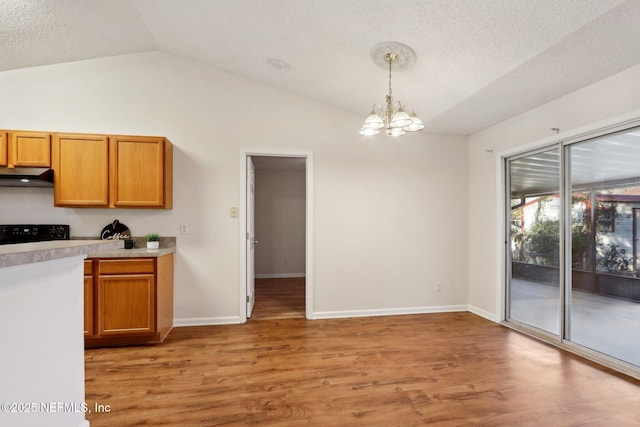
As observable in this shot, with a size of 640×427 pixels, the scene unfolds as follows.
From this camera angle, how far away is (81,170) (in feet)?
9.71

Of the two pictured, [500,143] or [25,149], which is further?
[500,143]

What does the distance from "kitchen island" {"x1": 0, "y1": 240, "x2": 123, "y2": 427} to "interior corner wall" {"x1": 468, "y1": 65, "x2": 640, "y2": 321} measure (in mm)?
3668

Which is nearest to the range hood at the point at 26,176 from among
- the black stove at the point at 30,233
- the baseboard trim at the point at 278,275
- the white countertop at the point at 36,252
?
the black stove at the point at 30,233

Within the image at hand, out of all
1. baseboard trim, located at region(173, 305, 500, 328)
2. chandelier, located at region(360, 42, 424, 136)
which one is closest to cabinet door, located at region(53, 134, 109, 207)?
baseboard trim, located at region(173, 305, 500, 328)

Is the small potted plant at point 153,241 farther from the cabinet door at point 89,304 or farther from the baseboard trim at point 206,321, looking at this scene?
the baseboard trim at point 206,321

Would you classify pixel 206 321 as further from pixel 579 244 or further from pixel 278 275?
pixel 579 244

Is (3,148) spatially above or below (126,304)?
above

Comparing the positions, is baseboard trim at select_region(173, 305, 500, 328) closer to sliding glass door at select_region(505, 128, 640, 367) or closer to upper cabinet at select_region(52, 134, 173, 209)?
sliding glass door at select_region(505, 128, 640, 367)

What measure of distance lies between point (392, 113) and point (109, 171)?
115 inches

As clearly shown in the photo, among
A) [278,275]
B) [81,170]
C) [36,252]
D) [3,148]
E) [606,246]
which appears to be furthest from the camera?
[278,275]

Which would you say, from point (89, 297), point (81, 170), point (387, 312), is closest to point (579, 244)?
point (387, 312)

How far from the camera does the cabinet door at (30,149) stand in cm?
286

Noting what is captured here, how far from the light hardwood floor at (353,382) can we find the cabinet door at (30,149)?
199cm

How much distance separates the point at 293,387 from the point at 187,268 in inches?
79.0
